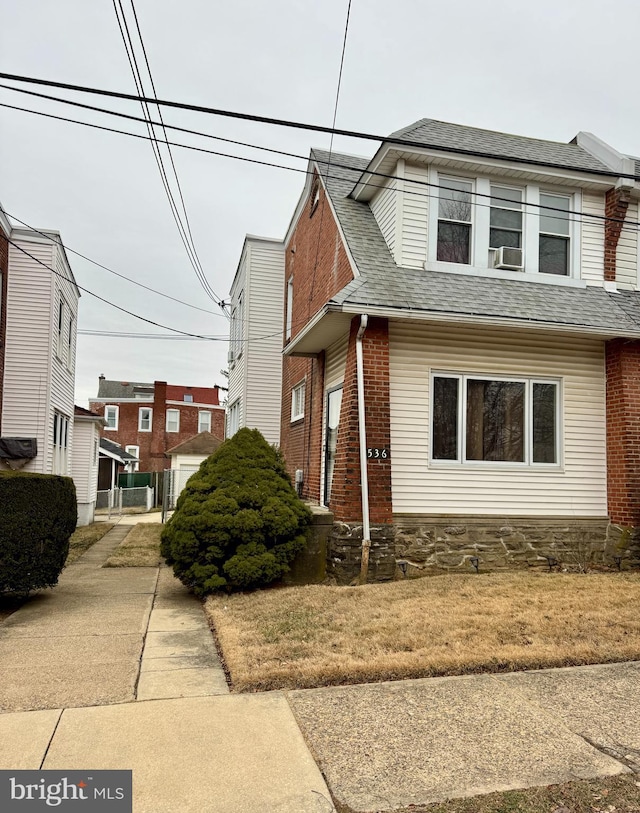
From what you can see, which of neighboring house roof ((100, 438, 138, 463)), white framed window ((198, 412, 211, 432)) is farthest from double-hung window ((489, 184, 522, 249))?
white framed window ((198, 412, 211, 432))

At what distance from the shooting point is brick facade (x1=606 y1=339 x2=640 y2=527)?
9.53 metres

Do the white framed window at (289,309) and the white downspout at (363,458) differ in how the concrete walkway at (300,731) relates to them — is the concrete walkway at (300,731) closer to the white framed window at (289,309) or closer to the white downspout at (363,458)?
the white downspout at (363,458)

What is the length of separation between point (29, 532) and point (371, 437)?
434cm

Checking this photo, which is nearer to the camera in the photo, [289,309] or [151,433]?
[289,309]

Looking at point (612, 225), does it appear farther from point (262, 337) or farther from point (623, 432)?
point (262, 337)

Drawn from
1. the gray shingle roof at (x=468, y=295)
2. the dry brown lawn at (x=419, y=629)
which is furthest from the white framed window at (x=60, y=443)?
the dry brown lawn at (x=419, y=629)

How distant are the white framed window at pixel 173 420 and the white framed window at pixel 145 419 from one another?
125cm

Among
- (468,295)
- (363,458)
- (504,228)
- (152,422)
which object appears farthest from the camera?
(152,422)

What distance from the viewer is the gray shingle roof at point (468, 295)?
29.8 ft

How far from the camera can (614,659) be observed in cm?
548

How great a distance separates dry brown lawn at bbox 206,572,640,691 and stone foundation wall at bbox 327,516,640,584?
61 centimetres

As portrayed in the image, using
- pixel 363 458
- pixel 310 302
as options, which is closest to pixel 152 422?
pixel 310 302

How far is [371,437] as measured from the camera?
8922 mm

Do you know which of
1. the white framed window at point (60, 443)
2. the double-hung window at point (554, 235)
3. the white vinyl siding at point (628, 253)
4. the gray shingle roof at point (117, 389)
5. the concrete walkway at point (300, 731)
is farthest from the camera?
the gray shingle roof at point (117, 389)
